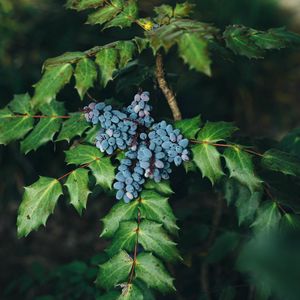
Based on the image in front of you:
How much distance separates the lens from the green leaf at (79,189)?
109cm

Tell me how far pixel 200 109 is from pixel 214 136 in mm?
1923

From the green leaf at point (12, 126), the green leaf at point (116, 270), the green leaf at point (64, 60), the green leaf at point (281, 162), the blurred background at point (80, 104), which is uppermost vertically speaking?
the green leaf at point (64, 60)

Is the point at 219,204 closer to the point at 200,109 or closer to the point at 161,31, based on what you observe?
the point at 161,31

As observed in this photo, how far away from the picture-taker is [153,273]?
1.06 m

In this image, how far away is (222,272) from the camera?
2.09 metres

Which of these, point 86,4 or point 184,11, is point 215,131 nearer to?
point 184,11

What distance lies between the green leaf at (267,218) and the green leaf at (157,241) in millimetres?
261

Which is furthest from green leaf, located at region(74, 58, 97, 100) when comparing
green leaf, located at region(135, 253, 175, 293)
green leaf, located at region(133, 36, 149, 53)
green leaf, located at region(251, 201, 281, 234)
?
green leaf, located at region(251, 201, 281, 234)

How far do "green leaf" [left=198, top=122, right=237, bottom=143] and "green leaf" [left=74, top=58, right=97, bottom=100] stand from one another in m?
0.33

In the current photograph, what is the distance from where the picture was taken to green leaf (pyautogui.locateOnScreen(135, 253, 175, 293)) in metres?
1.05

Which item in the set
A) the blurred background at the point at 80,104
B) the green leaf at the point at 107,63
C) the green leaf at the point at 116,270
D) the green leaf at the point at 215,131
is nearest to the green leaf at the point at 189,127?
the green leaf at the point at 215,131

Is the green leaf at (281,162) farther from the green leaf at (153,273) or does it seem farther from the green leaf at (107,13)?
the green leaf at (107,13)

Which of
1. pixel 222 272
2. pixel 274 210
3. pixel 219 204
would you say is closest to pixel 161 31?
pixel 274 210

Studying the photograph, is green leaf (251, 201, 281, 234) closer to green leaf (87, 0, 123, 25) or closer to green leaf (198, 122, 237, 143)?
green leaf (198, 122, 237, 143)
